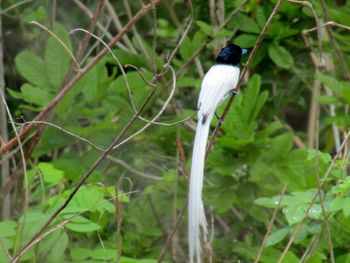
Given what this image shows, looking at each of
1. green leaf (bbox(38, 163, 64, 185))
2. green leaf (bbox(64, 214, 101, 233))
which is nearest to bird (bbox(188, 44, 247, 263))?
green leaf (bbox(64, 214, 101, 233))

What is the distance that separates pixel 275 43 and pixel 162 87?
26.3 inches

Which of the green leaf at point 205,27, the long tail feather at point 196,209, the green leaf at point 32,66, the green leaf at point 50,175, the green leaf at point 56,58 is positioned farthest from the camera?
the green leaf at point 205,27

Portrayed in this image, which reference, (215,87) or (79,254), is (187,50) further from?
(79,254)

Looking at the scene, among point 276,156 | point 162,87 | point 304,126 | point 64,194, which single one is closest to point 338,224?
point 276,156

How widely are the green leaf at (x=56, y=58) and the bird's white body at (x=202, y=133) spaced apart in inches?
36.1

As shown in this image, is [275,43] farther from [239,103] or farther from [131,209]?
[131,209]

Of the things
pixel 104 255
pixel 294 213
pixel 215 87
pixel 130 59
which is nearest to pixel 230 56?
pixel 215 87

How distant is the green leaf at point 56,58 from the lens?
404 centimetres

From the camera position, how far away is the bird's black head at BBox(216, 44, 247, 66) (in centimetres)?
354

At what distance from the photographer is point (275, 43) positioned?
179 inches

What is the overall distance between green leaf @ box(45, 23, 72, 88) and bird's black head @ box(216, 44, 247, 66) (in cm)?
87

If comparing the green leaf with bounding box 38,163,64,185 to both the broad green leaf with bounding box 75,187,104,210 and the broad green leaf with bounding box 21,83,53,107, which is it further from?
the broad green leaf with bounding box 21,83,53,107

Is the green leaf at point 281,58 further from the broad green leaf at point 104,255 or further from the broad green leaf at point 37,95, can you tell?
the broad green leaf at point 104,255

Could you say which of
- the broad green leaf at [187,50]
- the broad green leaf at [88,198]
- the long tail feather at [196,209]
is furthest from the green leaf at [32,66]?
the long tail feather at [196,209]
